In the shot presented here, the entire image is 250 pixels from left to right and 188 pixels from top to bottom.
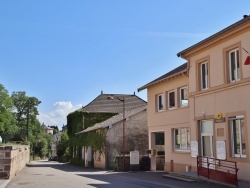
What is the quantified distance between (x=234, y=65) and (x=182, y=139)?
27.5ft

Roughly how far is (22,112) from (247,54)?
86233 millimetres

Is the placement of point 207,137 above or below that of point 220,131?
below

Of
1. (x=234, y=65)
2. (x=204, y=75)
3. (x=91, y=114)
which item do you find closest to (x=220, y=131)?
(x=234, y=65)

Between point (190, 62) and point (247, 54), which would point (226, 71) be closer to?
point (247, 54)

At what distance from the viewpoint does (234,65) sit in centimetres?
1850

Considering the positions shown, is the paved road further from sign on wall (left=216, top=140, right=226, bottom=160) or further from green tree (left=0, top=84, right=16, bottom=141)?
green tree (left=0, top=84, right=16, bottom=141)

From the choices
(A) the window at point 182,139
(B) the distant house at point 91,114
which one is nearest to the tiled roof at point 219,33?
(A) the window at point 182,139

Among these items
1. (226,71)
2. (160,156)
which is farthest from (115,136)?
(226,71)

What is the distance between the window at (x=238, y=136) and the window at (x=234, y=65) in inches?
75.4

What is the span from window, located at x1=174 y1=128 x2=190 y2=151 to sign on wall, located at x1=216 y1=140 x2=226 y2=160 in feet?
18.2

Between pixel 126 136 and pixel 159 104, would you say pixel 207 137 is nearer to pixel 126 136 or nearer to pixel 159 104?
pixel 159 104

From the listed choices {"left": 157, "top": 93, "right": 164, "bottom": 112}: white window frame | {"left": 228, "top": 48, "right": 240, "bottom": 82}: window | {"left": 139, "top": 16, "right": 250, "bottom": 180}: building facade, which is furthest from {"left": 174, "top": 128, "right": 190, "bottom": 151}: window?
{"left": 228, "top": 48, "right": 240, "bottom": 82}: window

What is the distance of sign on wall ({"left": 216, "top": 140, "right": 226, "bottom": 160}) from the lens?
730 inches

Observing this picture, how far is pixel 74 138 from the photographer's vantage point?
49844mm
